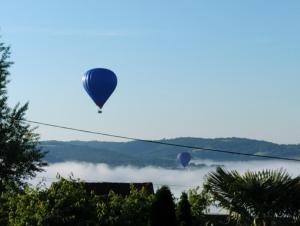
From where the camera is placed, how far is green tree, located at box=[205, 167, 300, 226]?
3212 cm

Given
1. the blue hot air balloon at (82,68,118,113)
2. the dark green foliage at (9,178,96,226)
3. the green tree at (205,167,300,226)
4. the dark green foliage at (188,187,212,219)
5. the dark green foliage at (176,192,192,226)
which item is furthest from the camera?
the blue hot air balloon at (82,68,118,113)

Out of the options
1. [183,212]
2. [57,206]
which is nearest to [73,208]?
[57,206]

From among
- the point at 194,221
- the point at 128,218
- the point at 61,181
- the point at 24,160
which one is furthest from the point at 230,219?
the point at 24,160

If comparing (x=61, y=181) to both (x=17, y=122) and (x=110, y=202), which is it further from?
(x=17, y=122)

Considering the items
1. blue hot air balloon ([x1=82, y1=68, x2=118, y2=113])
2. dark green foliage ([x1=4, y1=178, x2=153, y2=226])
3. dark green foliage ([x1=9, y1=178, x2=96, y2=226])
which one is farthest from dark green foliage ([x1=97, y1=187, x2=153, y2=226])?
blue hot air balloon ([x1=82, y1=68, x2=118, y2=113])

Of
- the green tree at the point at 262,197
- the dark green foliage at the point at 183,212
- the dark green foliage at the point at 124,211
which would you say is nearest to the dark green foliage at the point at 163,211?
the dark green foliage at the point at 183,212

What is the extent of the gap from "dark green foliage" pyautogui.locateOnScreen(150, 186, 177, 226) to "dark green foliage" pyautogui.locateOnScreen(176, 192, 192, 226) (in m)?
2.64

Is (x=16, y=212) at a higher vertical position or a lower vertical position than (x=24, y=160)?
lower

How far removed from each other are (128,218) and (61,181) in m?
3.32

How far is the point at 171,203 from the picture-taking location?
90.7 feet

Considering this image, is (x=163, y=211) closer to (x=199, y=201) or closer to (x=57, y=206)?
(x=57, y=206)

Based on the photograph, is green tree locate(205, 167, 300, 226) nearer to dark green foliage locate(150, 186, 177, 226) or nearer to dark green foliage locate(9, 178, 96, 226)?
dark green foliage locate(150, 186, 177, 226)

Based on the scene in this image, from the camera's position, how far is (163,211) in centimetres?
2742

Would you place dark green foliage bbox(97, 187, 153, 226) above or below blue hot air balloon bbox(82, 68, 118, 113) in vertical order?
below
